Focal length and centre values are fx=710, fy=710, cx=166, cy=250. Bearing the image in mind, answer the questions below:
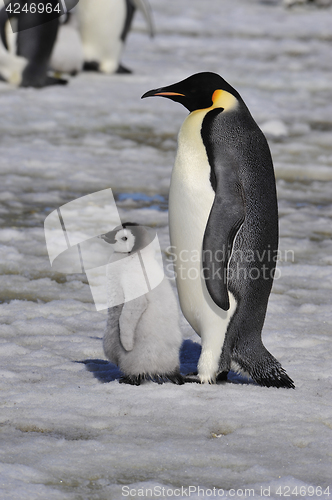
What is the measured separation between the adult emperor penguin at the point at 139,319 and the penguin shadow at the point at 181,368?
0.46ft

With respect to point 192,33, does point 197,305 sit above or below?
above

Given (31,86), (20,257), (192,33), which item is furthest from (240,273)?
(192,33)

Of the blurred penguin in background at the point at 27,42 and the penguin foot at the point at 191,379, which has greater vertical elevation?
the penguin foot at the point at 191,379

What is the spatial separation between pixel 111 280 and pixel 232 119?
2.37 feet

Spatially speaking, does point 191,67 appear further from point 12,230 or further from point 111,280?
point 111,280

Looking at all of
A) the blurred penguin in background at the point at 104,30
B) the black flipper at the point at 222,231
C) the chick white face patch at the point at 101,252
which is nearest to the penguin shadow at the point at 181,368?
the chick white face patch at the point at 101,252

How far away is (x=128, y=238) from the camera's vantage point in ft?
8.16

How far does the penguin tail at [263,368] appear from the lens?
2.52m

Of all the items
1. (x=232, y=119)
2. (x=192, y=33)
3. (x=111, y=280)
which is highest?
(x=232, y=119)

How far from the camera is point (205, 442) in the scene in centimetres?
207

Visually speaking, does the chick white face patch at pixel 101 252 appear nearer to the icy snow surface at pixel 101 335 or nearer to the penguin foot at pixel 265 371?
the icy snow surface at pixel 101 335

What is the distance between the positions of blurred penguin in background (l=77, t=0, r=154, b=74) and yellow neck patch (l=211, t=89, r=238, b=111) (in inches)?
271

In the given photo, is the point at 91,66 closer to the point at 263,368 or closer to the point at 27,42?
the point at 27,42

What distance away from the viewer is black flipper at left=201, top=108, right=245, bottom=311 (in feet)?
8.02
